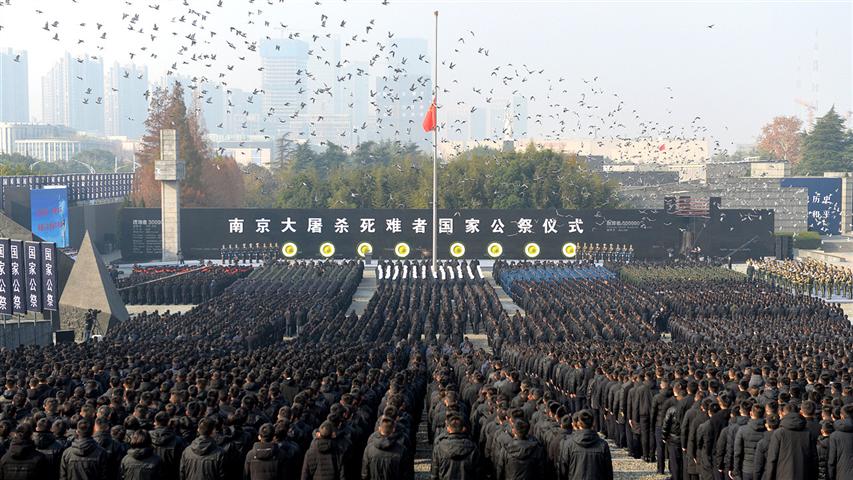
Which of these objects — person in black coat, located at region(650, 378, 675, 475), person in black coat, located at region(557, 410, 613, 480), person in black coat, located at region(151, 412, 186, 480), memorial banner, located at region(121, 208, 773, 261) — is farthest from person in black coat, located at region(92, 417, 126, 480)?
memorial banner, located at region(121, 208, 773, 261)

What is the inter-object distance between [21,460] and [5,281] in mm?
17681

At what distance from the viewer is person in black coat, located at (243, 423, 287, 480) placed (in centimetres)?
879

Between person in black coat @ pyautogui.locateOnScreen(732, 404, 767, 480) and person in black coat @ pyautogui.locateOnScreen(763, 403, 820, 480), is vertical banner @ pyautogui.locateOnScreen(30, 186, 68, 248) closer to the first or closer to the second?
person in black coat @ pyautogui.locateOnScreen(732, 404, 767, 480)

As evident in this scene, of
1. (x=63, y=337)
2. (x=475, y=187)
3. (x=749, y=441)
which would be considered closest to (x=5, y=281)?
(x=63, y=337)

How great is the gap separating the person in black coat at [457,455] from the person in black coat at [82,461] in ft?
8.59

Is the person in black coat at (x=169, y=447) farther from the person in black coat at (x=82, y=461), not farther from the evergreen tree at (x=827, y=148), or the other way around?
the evergreen tree at (x=827, y=148)

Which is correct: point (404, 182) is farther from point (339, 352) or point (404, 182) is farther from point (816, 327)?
point (339, 352)

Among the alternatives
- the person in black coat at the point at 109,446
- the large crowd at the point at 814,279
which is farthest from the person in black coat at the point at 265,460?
the large crowd at the point at 814,279

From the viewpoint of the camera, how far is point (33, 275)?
25.1 m

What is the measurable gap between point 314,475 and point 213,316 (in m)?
18.1

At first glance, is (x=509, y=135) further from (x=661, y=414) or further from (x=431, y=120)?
(x=661, y=414)

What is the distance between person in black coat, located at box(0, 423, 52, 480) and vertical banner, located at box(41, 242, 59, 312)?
17.0 m

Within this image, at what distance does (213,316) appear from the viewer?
26.7m

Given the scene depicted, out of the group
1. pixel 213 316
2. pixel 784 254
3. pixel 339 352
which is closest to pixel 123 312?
pixel 213 316
